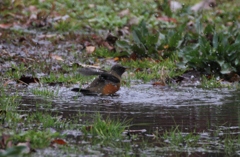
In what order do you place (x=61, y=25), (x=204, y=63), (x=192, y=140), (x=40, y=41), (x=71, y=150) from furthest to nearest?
(x=61, y=25) < (x=40, y=41) < (x=204, y=63) < (x=192, y=140) < (x=71, y=150)

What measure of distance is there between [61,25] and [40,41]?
1503 mm

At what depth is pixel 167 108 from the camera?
661 cm

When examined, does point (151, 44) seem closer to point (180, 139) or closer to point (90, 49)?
point (90, 49)

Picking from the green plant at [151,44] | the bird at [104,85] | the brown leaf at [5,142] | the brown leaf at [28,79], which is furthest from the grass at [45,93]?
the green plant at [151,44]

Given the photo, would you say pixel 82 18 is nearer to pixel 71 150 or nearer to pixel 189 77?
pixel 189 77

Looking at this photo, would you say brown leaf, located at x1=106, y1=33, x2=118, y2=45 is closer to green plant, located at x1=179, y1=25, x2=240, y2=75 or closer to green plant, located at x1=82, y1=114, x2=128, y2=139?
green plant, located at x1=179, y1=25, x2=240, y2=75

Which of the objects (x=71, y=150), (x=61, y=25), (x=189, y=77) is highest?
(x=61, y=25)

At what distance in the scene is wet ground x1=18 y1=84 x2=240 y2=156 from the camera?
5.48 m

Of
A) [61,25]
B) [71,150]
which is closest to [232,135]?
[71,150]

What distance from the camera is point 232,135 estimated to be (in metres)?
5.33

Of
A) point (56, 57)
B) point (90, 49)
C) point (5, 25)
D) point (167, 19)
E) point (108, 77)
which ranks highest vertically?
point (167, 19)

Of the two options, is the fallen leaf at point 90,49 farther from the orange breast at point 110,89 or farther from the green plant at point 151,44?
the orange breast at point 110,89

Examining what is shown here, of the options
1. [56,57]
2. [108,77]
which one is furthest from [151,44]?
[108,77]

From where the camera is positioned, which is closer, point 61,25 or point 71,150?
point 71,150
